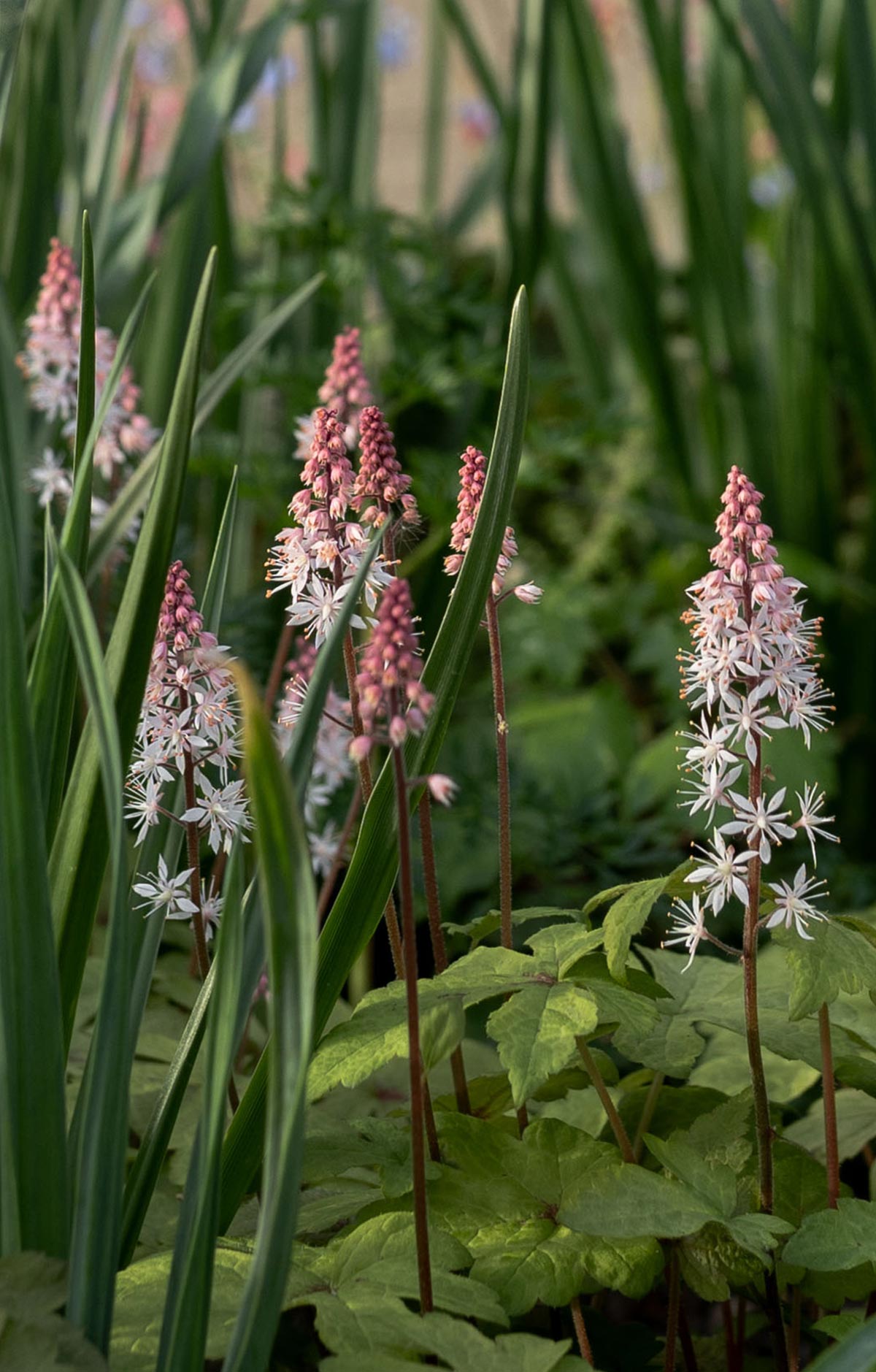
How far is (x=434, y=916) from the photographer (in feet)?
3.51

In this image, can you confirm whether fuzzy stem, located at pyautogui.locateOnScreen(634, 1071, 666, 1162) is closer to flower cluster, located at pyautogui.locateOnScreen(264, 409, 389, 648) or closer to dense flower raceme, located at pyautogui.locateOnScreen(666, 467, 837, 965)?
dense flower raceme, located at pyautogui.locateOnScreen(666, 467, 837, 965)

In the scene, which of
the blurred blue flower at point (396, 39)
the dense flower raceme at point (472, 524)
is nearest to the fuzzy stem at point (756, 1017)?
the dense flower raceme at point (472, 524)

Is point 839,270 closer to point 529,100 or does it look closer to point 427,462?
point 529,100

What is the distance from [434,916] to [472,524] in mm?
315

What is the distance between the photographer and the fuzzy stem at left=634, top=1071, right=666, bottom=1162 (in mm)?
1046

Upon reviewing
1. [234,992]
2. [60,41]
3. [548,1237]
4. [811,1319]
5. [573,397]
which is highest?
[60,41]

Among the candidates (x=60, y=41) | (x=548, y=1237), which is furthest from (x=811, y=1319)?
(x=60, y=41)

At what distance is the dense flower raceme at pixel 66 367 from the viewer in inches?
59.1

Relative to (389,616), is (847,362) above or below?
above

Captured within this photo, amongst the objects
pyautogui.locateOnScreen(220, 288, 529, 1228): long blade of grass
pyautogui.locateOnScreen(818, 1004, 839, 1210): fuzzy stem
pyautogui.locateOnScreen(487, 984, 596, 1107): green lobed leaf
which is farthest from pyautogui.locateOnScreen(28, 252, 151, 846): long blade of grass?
pyautogui.locateOnScreen(818, 1004, 839, 1210): fuzzy stem

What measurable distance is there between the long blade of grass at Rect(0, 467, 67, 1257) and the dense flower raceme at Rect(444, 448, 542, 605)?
352mm

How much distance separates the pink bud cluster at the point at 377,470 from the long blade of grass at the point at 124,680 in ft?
0.41

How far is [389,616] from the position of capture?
78 centimetres

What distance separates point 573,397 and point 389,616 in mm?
1772
